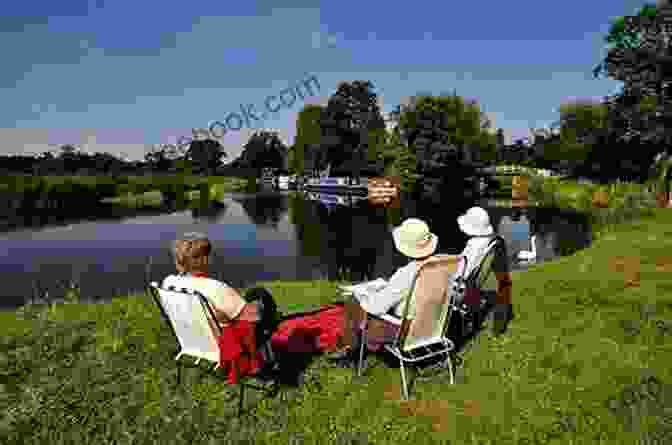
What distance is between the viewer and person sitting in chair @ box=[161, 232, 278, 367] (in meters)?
4.63

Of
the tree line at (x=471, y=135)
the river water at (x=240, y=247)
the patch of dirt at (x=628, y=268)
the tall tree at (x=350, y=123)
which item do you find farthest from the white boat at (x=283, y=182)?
the patch of dirt at (x=628, y=268)

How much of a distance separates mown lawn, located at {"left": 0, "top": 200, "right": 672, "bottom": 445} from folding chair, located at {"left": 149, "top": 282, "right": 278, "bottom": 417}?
1.63 feet

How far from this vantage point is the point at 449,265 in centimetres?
503

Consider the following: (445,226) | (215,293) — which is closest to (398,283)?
(215,293)

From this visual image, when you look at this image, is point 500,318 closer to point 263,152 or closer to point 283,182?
point 283,182

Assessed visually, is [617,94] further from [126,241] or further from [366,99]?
[366,99]

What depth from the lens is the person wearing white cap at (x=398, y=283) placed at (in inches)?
211

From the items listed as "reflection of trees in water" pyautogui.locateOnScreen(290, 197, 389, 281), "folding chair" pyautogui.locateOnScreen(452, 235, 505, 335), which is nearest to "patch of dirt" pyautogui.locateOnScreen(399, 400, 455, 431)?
"folding chair" pyautogui.locateOnScreen(452, 235, 505, 335)

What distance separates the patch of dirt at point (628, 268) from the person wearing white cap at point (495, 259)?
398 centimetres

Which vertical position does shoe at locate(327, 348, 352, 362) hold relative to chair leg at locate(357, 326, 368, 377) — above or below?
below

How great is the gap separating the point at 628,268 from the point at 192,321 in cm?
1005

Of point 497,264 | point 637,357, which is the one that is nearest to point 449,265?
point 497,264

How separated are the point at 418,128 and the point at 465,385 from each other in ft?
237

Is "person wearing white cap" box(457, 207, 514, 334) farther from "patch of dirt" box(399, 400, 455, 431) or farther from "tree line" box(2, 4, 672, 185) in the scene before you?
"tree line" box(2, 4, 672, 185)
